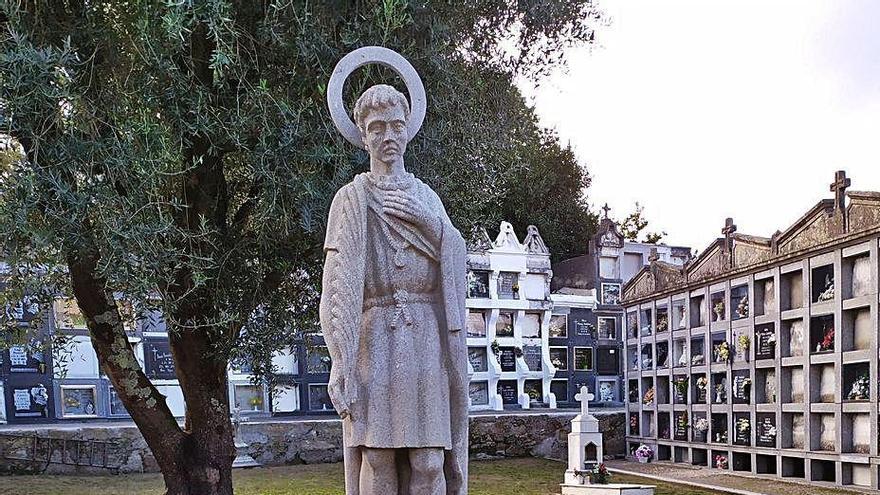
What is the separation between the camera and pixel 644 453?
15898 mm

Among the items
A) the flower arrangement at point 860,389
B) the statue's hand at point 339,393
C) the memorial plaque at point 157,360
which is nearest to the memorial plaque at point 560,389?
the memorial plaque at point 157,360

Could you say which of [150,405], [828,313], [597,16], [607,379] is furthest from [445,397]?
[607,379]

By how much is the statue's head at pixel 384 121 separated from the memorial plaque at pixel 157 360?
531 inches

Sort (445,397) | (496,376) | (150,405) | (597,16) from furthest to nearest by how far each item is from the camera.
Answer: (496,376), (597,16), (150,405), (445,397)

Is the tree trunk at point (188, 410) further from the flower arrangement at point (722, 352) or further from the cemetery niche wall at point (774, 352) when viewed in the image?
the flower arrangement at point (722, 352)

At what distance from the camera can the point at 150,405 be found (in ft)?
26.7

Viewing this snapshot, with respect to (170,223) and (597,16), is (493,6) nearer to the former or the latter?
(597,16)

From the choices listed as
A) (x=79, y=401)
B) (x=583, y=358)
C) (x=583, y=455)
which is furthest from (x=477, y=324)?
(x=79, y=401)

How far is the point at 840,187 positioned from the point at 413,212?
940 cm

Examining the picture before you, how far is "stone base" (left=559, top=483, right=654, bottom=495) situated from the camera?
1138 cm

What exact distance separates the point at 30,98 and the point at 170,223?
1313 millimetres

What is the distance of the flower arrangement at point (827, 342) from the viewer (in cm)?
1202

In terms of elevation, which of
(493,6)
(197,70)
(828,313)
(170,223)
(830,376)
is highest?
(493,6)

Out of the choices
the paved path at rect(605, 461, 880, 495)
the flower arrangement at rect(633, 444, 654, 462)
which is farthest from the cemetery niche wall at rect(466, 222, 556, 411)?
the paved path at rect(605, 461, 880, 495)
